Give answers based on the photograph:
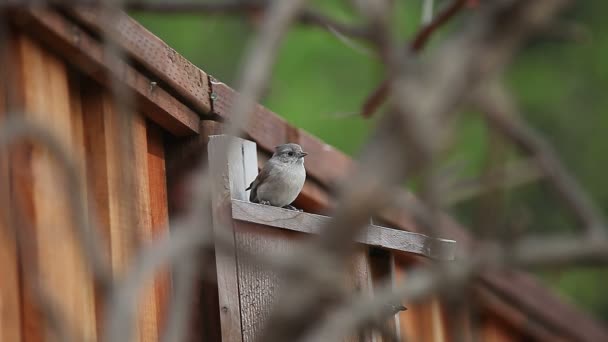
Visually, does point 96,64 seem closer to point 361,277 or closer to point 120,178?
point 120,178

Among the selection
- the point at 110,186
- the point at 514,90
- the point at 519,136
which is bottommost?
the point at 519,136

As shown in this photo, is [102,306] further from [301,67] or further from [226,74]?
[301,67]

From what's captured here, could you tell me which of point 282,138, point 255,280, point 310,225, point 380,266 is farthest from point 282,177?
point 255,280

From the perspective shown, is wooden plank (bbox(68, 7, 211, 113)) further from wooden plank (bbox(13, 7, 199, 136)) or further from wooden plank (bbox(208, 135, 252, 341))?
wooden plank (bbox(208, 135, 252, 341))

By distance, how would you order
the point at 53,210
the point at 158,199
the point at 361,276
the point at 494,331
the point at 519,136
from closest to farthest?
the point at 519,136 → the point at 53,210 → the point at 158,199 → the point at 361,276 → the point at 494,331

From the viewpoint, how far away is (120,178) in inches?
116

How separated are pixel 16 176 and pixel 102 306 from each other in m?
0.50

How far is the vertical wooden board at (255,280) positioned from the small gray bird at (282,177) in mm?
868

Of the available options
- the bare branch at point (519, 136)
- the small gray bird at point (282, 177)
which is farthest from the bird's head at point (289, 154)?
the bare branch at point (519, 136)

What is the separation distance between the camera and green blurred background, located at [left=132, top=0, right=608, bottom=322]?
11.5 m

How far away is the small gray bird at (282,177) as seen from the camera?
530 cm

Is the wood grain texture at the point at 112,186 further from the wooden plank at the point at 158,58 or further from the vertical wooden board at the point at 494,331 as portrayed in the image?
the vertical wooden board at the point at 494,331

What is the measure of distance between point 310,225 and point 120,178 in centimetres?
155

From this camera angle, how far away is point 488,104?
1.67 m
